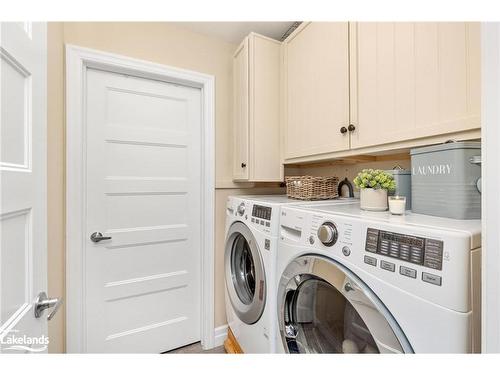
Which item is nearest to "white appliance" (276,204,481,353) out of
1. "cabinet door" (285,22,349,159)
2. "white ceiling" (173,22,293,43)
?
"cabinet door" (285,22,349,159)

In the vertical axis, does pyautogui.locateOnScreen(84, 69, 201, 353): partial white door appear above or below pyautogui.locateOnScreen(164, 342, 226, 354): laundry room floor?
above

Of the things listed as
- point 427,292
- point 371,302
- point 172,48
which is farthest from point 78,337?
point 172,48

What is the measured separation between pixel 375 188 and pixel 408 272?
1.47 feet

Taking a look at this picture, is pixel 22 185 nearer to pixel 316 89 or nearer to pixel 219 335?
pixel 316 89

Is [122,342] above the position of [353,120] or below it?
below

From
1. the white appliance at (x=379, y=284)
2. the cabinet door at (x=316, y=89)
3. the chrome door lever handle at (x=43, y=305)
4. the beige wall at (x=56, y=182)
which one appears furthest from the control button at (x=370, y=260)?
the beige wall at (x=56, y=182)

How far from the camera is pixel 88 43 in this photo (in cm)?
139

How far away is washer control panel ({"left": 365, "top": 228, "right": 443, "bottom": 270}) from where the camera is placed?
0.54 meters

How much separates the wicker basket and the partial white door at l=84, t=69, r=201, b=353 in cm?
74

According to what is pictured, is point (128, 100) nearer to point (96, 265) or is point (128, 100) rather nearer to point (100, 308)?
point (96, 265)

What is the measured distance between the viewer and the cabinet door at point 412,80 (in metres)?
0.77

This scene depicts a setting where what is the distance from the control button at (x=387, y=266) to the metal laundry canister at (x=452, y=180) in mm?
314

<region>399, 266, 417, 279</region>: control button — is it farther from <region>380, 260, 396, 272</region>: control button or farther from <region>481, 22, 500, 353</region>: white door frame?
<region>481, 22, 500, 353</region>: white door frame

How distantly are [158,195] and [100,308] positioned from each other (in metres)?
0.79
